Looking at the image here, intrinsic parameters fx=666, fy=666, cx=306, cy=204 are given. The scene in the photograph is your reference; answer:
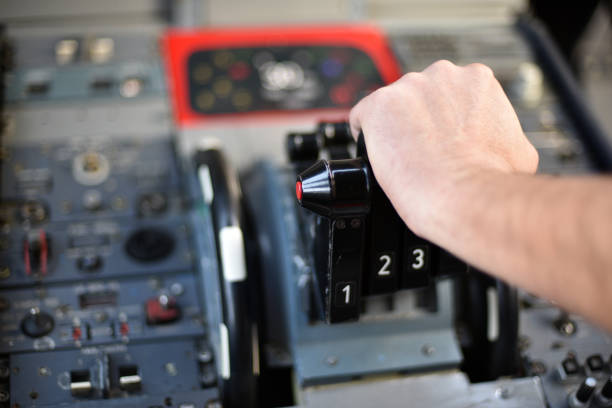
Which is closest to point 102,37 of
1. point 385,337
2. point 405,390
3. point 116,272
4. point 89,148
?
point 89,148

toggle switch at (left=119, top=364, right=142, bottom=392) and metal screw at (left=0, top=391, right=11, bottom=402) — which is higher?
metal screw at (left=0, top=391, right=11, bottom=402)

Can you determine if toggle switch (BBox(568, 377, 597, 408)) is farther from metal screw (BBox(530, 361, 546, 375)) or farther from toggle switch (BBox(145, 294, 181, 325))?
toggle switch (BBox(145, 294, 181, 325))

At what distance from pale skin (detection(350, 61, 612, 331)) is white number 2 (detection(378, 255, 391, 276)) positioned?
11.6 inches

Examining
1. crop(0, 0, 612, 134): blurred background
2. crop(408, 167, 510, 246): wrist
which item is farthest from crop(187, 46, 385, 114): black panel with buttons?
crop(408, 167, 510, 246): wrist

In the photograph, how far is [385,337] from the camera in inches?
77.0

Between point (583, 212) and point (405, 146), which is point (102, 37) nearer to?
point (405, 146)

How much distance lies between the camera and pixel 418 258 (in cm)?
156

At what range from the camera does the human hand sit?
1173mm

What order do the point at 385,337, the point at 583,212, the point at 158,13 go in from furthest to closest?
the point at 158,13 → the point at 385,337 → the point at 583,212

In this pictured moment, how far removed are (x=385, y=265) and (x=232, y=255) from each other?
1.51 feet

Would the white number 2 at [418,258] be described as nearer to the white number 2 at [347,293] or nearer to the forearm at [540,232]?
the white number 2 at [347,293]

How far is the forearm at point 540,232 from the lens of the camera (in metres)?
0.91

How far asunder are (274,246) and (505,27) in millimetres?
1751

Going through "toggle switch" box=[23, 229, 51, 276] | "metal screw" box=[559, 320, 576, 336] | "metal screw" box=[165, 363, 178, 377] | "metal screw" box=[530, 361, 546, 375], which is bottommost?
"metal screw" box=[530, 361, 546, 375]
